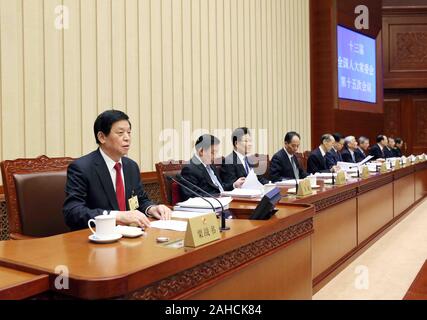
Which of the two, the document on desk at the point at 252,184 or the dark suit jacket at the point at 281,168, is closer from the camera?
the document on desk at the point at 252,184

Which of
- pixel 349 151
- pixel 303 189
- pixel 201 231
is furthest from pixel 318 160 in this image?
pixel 201 231

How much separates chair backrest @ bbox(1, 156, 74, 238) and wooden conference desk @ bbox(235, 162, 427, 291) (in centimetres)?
103

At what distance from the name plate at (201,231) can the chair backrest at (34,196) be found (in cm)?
123

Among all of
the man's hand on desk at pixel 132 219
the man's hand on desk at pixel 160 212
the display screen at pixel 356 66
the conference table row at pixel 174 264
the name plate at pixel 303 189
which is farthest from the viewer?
the display screen at pixel 356 66

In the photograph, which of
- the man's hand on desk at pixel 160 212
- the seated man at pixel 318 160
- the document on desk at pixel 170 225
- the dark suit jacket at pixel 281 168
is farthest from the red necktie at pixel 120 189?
the seated man at pixel 318 160

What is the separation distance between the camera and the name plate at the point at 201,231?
4.99 ft

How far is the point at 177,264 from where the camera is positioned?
139 centimetres

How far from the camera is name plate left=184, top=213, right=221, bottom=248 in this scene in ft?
4.99

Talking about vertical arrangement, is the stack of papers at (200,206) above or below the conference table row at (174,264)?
above

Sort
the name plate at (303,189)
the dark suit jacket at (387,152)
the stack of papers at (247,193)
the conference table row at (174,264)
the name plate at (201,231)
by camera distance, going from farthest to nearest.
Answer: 1. the dark suit jacket at (387,152)
2. the name plate at (303,189)
3. the stack of papers at (247,193)
4. the name plate at (201,231)
5. the conference table row at (174,264)

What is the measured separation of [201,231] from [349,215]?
2674 mm

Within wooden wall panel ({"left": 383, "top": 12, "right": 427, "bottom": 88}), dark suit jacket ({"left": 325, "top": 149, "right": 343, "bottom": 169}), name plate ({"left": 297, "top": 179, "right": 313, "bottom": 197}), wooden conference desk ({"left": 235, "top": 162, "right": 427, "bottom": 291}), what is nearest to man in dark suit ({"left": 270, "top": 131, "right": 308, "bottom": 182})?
wooden conference desk ({"left": 235, "top": 162, "right": 427, "bottom": 291})

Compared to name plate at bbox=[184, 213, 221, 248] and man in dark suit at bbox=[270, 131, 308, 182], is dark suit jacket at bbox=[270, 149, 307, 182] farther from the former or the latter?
name plate at bbox=[184, 213, 221, 248]

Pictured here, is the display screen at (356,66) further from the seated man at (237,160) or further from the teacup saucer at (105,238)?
the teacup saucer at (105,238)
